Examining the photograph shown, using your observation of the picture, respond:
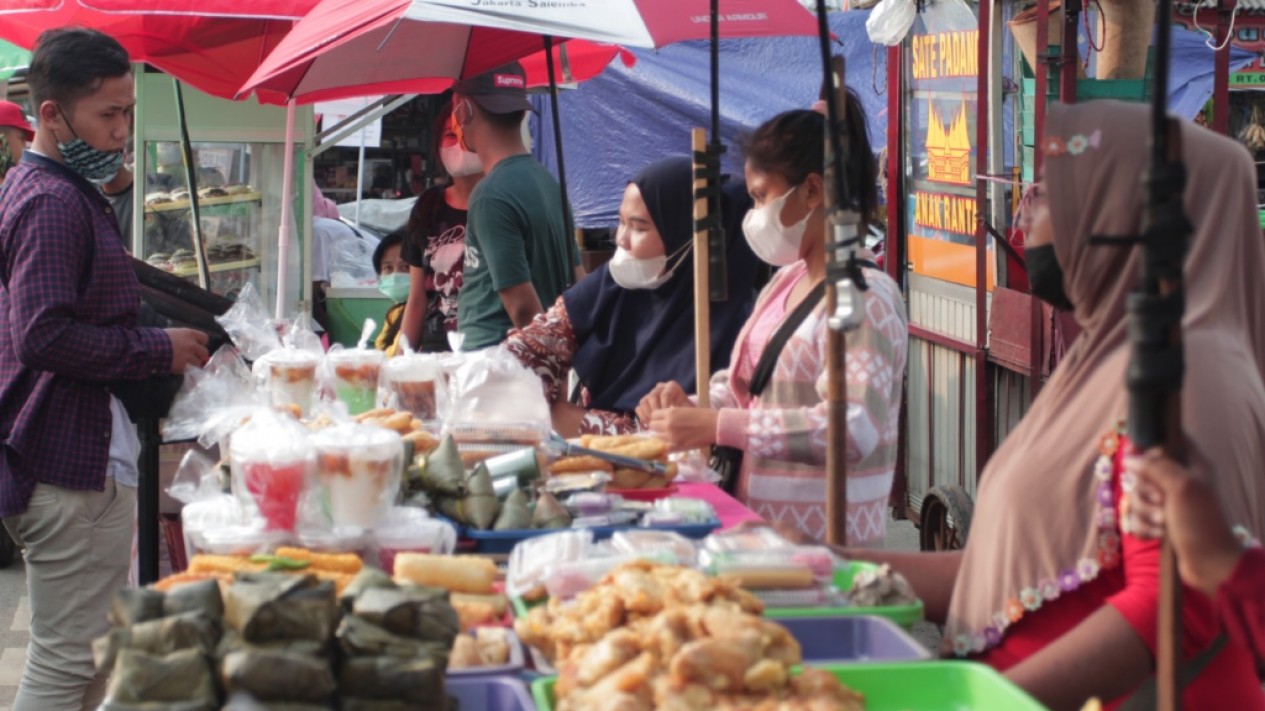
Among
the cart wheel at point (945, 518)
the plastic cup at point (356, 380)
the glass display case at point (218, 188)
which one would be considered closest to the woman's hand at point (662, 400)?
the plastic cup at point (356, 380)

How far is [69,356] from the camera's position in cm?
357

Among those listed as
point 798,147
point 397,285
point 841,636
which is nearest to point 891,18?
point 397,285

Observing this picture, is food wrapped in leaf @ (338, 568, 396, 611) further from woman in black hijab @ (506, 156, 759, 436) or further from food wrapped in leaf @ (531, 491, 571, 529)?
woman in black hijab @ (506, 156, 759, 436)

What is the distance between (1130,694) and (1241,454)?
0.38 m

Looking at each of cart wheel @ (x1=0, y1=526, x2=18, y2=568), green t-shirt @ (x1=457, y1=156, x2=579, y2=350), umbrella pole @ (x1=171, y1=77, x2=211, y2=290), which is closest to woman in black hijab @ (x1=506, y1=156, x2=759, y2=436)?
green t-shirt @ (x1=457, y1=156, x2=579, y2=350)

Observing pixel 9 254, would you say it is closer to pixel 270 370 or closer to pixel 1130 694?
pixel 270 370

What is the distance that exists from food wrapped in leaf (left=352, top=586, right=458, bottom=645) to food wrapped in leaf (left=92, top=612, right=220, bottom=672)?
190mm

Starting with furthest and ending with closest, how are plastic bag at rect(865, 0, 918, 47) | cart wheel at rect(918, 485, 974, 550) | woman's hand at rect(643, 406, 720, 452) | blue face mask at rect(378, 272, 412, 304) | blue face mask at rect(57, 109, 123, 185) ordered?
blue face mask at rect(378, 272, 412, 304) < plastic bag at rect(865, 0, 918, 47) < cart wheel at rect(918, 485, 974, 550) < blue face mask at rect(57, 109, 123, 185) < woman's hand at rect(643, 406, 720, 452)

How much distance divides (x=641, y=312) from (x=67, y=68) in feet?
5.61

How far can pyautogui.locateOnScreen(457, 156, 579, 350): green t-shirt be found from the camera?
198 inches

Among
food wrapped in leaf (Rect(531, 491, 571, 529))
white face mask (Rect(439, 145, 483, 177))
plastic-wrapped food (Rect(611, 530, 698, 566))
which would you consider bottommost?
food wrapped in leaf (Rect(531, 491, 571, 529))

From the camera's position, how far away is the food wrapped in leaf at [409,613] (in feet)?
5.82

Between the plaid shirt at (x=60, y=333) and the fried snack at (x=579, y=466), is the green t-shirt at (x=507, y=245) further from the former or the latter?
the fried snack at (x=579, y=466)

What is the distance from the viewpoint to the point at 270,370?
3.93 meters
